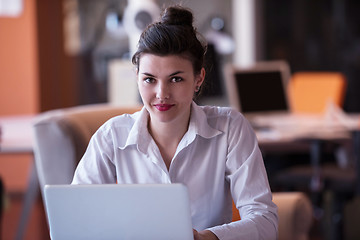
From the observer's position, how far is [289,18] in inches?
288

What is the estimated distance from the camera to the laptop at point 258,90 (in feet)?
13.4

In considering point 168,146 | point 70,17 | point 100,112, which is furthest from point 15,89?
point 168,146

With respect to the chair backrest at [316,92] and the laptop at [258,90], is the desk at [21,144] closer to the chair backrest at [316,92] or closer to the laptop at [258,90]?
the laptop at [258,90]

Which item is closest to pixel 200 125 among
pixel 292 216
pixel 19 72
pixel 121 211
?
pixel 121 211

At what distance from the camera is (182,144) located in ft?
5.67

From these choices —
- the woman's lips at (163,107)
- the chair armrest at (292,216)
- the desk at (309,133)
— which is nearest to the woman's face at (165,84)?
Result: the woman's lips at (163,107)

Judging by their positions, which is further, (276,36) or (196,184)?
(276,36)

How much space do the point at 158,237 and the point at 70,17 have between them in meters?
5.84

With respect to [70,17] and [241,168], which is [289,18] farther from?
[241,168]

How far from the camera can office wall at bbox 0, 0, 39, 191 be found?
18.4ft

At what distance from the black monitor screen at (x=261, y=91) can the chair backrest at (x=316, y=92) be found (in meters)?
0.94

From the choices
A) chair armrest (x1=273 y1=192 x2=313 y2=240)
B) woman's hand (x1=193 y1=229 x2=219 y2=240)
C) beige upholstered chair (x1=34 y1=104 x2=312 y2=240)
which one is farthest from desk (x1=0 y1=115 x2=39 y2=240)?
woman's hand (x1=193 y1=229 x2=219 y2=240)

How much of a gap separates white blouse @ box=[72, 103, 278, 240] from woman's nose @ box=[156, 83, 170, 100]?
0.16m

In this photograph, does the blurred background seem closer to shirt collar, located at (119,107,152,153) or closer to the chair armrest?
the chair armrest
